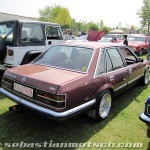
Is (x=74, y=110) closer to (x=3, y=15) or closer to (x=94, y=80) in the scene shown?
(x=94, y=80)

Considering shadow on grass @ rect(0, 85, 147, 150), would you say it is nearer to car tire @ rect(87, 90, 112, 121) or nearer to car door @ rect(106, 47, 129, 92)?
car tire @ rect(87, 90, 112, 121)

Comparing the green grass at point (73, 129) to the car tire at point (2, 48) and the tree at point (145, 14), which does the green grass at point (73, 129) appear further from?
the tree at point (145, 14)

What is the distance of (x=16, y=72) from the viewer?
371 cm

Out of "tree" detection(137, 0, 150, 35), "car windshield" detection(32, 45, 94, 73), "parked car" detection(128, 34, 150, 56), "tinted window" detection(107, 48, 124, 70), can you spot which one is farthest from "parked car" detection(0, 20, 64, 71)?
"tree" detection(137, 0, 150, 35)

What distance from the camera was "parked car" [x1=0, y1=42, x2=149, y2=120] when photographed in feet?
9.95

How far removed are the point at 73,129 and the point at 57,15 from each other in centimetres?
6221

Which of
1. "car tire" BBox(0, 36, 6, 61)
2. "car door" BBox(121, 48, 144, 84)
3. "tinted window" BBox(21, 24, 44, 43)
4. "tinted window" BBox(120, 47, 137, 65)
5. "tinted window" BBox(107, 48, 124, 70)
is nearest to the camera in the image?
"tinted window" BBox(107, 48, 124, 70)

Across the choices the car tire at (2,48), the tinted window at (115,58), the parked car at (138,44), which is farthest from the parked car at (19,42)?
the parked car at (138,44)

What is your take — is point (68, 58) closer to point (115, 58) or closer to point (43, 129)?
point (115, 58)

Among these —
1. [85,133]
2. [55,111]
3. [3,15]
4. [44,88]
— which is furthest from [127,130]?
[3,15]

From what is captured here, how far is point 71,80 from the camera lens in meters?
3.16

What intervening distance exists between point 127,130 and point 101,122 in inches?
20.8

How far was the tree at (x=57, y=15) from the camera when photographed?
6088cm

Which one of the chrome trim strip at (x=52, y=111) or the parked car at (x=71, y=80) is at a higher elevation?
the parked car at (x=71, y=80)
